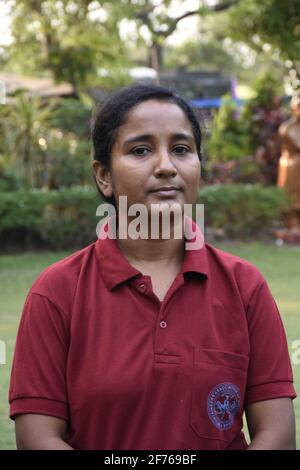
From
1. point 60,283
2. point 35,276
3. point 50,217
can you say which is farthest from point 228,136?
point 60,283

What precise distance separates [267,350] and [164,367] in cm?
27

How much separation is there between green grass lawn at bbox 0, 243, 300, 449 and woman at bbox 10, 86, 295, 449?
214cm

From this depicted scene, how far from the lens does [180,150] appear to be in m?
2.16

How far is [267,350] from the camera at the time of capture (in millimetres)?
2098

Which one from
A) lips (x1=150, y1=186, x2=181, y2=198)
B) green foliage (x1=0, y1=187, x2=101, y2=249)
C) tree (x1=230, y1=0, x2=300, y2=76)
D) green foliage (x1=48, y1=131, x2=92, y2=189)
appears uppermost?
tree (x1=230, y1=0, x2=300, y2=76)

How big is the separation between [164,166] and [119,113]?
0.63 feet

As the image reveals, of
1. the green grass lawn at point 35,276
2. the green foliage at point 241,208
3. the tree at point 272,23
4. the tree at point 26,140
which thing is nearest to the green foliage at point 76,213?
the green foliage at point 241,208

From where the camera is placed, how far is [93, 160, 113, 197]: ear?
7.43 ft

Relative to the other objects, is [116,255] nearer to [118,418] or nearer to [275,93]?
[118,418]

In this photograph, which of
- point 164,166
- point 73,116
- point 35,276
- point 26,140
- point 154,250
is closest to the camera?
point 164,166

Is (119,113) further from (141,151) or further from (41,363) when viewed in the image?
(41,363)

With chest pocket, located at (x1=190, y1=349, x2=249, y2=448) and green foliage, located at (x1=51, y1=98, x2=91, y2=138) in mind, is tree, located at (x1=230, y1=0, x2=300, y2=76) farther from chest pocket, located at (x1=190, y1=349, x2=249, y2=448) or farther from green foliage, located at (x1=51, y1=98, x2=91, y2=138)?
chest pocket, located at (x1=190, y1=349, x2=249, y2=448)

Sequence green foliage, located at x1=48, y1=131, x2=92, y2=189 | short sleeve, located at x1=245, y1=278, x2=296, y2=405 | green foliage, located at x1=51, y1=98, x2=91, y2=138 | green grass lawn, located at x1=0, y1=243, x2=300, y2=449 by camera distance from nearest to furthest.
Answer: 1. short sleeve, located at x1=245, y1=278, x2=296, y2=405
2. green grass lawn, located at x1=0, y1=243, x2=300, y2=449
3. green foliage, located at x1=48, y1=131, x2=92, y2=189
4. green foliage, located at x1=51, y1=98, x2=91, y2=138

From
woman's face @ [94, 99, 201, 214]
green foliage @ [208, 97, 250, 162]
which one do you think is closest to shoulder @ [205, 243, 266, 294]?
woman's face @ [94, 99, 201, 214]
